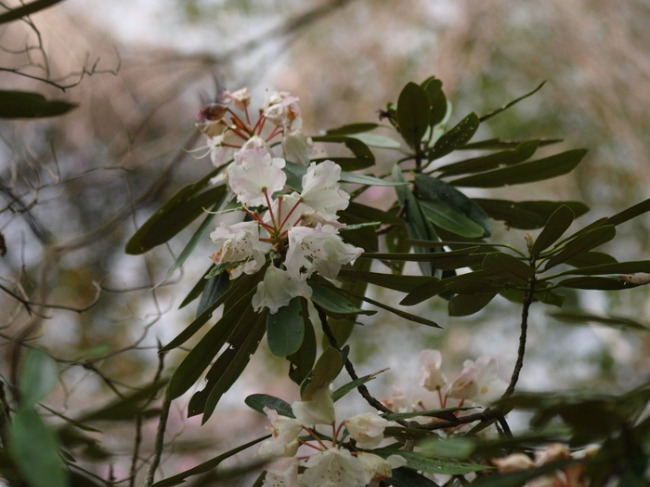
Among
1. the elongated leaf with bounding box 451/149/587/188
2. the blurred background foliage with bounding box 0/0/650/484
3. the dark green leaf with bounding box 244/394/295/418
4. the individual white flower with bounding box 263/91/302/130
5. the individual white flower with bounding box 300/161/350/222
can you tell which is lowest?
the dark green leaf with bounding box 244/394/295/418

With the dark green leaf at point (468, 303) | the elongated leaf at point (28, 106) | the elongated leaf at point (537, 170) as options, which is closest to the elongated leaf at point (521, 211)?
the elongated leaf at point (537, 170)

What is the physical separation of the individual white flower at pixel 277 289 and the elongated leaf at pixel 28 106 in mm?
241

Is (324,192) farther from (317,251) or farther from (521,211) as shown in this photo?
(521,211)

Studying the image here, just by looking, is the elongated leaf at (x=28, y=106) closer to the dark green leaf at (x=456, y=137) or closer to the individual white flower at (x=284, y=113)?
the individual white flower at (x=284, y=113)

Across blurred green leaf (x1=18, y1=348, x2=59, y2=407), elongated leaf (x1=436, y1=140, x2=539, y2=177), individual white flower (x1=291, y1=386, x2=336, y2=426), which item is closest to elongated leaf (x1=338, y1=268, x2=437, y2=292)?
individual white flower (x1=291, y1=386, x2=336, y2=426)

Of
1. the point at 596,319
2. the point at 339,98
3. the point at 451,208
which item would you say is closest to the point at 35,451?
the point at 596,319

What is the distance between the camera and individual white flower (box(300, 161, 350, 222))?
25.5 inches

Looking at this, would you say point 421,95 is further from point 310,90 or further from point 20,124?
point 310,90

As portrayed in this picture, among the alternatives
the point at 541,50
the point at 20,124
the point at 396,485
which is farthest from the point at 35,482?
the point at 541,50

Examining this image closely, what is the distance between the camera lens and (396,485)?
0.58 metres

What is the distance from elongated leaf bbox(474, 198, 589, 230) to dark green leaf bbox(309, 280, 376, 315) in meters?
0.27

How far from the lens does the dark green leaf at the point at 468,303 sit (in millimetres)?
704

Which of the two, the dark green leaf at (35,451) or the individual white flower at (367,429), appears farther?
the individual white flower at (367,429)

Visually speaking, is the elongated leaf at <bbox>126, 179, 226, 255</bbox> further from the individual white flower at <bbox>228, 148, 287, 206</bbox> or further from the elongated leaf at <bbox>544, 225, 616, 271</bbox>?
the elongated leaf at <bbox>544, 225, 616, 271</bbox>
